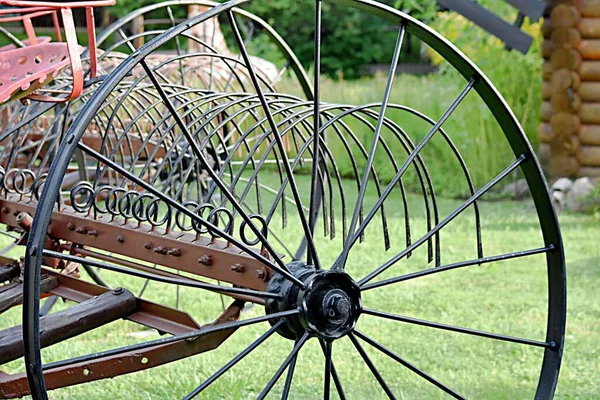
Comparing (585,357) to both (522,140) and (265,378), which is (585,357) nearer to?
(265,378)

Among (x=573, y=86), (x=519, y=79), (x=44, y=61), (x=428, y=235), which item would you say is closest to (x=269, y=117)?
(x=428, y=235)

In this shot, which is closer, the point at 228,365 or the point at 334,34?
the point at 228,365

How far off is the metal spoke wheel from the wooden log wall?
1.61 m

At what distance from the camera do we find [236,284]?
244 cm

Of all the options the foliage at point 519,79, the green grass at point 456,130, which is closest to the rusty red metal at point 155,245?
the green grass at point 456,130

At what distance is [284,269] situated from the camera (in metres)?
2.23

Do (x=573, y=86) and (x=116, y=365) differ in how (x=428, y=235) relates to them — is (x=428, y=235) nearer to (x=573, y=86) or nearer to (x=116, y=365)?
(x=116, y=365)

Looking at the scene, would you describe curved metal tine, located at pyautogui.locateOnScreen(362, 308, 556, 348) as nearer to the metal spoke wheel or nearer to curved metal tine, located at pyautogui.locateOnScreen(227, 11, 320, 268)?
the metal spoke wheel

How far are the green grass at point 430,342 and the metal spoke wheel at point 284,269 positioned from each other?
15 millimetres

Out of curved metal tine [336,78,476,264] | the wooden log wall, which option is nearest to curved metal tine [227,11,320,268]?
curved metal tine [336,78,476,264]

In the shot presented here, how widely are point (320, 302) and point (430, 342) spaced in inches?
84.7

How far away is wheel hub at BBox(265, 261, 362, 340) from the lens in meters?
2.19

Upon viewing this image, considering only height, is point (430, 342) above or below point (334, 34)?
below

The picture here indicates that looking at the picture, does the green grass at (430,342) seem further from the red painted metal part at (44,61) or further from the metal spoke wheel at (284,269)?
the red painted metal part at (44,61)
